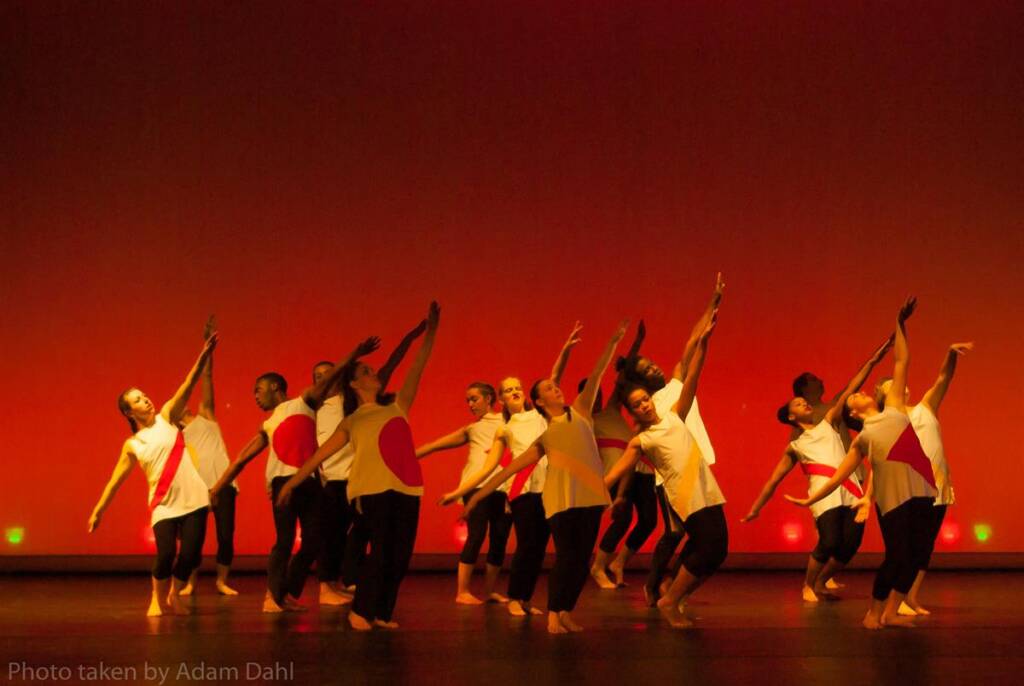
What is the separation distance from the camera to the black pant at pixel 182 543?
243 inches

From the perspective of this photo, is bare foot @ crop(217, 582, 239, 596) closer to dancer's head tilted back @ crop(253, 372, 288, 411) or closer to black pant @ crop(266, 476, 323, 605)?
black pant @ crop(266, 476, 323, 605)

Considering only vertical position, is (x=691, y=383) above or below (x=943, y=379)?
below

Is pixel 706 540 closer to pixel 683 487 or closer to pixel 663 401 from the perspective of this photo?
pixel 683 487

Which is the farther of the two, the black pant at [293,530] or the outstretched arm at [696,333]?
the outstretched arm at [696,333]

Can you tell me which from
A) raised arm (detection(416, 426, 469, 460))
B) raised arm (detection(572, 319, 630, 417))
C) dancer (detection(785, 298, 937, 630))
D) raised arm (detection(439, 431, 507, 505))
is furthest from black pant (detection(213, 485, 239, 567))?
dancer (detection(785, 298, 937, 630))

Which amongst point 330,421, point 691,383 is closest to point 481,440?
point 330,421

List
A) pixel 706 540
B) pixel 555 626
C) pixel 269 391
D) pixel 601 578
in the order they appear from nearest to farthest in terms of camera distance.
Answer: pixel 555 626
pixel 706 540
pixel 269 391
pixel 601 578

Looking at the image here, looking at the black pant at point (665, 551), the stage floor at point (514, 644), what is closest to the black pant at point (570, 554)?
the stage floor at point (514, 644)

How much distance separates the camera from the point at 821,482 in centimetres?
710

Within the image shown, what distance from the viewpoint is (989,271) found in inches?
369

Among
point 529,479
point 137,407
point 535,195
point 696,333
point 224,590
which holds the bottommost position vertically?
point 224,590

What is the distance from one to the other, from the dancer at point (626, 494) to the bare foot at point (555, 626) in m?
2.16

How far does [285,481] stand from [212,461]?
114cm

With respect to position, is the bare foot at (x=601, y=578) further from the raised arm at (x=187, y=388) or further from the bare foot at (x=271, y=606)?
the raised arm at (x=187, y=388)
